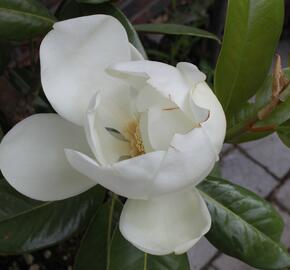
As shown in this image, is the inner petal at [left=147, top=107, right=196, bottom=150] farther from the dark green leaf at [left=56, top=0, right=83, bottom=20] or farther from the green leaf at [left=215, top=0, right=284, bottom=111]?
the dark green leaf at [left=56, top=0, right=83, bottom=20]

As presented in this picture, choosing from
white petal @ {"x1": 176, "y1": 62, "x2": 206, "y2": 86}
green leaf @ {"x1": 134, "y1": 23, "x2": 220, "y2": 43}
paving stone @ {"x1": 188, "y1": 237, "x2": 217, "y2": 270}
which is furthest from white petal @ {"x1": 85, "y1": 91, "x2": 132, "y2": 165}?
paving stone @ {"x1": 188, "y1": 237, "x2": 217, "y2": 270}

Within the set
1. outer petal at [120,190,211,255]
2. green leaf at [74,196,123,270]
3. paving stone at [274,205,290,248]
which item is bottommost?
paving stone at [274,205,290,248]

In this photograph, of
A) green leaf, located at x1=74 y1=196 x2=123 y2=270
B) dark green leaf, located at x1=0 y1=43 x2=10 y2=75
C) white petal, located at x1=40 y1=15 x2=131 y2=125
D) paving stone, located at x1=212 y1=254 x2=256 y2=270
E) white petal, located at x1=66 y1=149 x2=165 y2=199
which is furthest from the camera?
paving stone, located at x1=212 y1=254 x2=256 y2=270

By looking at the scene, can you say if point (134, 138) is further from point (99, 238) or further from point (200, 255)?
point (200, 255)

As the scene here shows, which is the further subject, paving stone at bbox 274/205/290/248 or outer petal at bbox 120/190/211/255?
paving stone at bbox 274/205/290/248

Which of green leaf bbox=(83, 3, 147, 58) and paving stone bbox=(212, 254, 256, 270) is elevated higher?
green leaf bbox=(83, 3, 147, 58)

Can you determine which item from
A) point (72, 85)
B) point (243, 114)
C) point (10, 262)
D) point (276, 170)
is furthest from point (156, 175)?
point (276, 170)

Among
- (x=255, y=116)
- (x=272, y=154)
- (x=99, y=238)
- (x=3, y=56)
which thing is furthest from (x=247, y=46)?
(x=272, y=154)

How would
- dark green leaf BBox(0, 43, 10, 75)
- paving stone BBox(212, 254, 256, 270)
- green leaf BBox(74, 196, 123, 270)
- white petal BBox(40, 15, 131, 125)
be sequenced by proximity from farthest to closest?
paving stone BBox(212, 254, 256, 270)
dark green leaf BBox(0, 43, 10, 75)
green leaf BBox(74, 196, 123, 270)
white petal BBox(40, 15, 131, 125)

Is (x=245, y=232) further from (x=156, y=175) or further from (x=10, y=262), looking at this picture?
(x=10, y=262)
